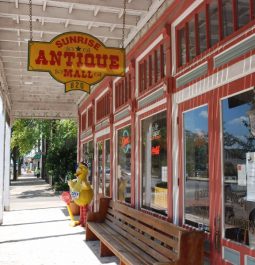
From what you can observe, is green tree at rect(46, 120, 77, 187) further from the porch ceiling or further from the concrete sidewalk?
the porch ceiling

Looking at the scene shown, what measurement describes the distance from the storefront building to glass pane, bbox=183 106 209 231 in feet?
0.04

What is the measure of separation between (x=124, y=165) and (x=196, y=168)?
3545 mm

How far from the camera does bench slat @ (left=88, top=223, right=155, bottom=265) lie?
16.6 feet

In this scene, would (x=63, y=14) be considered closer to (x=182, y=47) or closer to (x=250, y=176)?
(x=182, y=47)

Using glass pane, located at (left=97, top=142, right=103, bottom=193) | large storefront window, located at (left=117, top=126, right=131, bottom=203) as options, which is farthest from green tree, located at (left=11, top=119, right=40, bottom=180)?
large storefront window, located at (left=117, top=126, right=131, bottom=203)

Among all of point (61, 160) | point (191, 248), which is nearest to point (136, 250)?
point (191, 248)

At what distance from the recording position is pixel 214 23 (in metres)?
4.81

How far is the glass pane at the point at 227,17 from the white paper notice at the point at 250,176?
1449mm

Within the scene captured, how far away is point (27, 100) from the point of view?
1583 cm

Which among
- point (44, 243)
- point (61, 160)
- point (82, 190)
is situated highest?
point (61, 160)

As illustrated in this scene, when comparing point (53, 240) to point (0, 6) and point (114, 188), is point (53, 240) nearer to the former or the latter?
point (114, 188)

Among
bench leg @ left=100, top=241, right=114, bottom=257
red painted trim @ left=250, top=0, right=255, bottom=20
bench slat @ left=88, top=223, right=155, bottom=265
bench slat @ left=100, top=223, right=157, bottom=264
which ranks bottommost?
bench leg @ left=100, top=241, right=114, bottom=257

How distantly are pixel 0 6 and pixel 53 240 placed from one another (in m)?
4.89

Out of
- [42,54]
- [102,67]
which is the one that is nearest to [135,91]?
[102,67]
